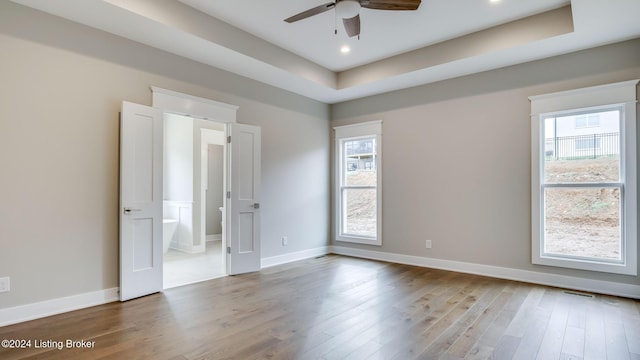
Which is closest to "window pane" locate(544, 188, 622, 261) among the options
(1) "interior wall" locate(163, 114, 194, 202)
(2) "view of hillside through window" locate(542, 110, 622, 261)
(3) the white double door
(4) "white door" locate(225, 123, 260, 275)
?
(2) "view of hillside through window" locate(542, 110, 622, 261)

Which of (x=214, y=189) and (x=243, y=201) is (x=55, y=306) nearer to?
(x=243, y=201)

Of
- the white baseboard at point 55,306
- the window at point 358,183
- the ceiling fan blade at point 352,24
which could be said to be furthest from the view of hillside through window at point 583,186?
the white baseboard at point 55,306

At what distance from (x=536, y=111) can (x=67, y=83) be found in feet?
17.2

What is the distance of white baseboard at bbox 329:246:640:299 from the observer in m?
3.73

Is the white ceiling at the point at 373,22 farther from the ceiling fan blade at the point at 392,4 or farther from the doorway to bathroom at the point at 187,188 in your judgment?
the doorway to bathroom at the point at 187,188

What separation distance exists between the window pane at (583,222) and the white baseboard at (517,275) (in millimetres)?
295

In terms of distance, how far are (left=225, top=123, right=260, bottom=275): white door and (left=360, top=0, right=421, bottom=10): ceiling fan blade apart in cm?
256

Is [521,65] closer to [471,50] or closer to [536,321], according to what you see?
[471,50]

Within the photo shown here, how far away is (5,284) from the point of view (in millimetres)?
Answer: 2891

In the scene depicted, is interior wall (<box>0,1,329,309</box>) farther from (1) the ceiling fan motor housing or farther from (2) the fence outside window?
(2) the fence outside window

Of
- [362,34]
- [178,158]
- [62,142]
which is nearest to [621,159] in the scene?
[362,34]

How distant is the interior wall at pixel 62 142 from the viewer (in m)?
2.96

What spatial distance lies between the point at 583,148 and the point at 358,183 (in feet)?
10.7

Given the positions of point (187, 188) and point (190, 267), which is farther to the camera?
point (187, 188)
